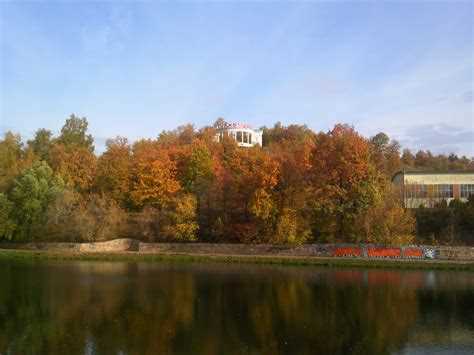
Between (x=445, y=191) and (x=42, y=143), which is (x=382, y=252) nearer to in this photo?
(x=445, y=191)

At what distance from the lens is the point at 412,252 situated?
46.5 meters

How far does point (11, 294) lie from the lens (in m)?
27.4

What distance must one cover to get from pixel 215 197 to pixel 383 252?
1929 cm

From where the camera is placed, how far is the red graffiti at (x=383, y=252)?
4688 centimetres

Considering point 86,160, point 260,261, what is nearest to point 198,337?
point 260,261

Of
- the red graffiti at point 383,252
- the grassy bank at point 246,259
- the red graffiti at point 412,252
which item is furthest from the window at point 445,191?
the grassy bank at point 246,259

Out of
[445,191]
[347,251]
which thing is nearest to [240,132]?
[445,191]

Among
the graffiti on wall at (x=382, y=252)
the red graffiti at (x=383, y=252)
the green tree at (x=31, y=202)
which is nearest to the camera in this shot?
the graffiti on wall at (x=382, y=252)

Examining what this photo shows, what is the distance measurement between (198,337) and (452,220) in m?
41.4

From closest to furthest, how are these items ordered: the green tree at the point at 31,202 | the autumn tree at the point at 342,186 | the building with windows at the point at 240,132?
the autumn tree at the point at 342,186 → the green tree at the point at 31,202 → the building with windows at the point at 240,132

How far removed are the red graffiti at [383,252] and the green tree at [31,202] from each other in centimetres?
3588

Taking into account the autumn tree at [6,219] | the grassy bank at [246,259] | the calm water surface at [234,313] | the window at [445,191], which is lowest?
the calm water surface at [234,313]

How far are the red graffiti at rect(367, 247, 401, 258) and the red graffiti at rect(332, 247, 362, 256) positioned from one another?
991 millimetres

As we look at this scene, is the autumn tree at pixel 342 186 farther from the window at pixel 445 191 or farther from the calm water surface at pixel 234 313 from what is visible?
the window at pixel 445 191
